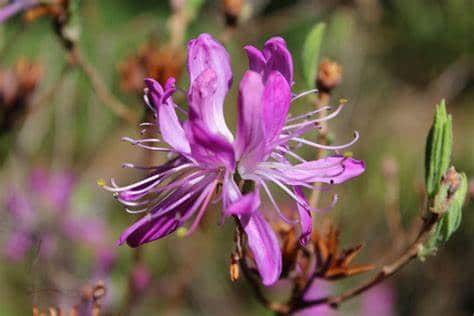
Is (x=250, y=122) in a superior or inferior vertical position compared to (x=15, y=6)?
inferior

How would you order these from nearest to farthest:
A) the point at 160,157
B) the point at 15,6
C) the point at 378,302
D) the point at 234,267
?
1. the point at 234,267
2. the point at 15,6
3. the point at 160,157
4. the point at 378,302

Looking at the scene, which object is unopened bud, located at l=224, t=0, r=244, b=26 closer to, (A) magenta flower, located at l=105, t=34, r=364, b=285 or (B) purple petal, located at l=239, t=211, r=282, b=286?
(A) magenta flower, located at l=105, t=34, r=364, b=285

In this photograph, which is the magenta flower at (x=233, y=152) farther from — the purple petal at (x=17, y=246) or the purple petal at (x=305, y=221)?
the purple petal at (x=17, y=246)

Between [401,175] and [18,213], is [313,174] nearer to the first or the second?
[18,213]

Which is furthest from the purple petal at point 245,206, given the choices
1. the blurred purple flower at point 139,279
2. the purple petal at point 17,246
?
the purple petal at point 17,246

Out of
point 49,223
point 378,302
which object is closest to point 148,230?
point 49,223

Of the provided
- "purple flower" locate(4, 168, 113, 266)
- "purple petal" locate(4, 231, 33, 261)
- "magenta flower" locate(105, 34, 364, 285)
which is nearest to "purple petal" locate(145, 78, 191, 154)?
"magenta flower" locate(105, 34, 364, 285)

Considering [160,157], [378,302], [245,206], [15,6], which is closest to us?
[245,206]

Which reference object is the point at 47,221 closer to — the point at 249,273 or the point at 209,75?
the point at 249,273
